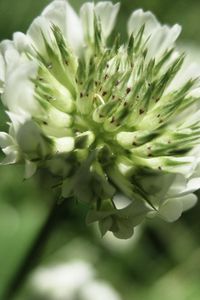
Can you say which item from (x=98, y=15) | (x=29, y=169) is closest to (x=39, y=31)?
(x=98, y=15)

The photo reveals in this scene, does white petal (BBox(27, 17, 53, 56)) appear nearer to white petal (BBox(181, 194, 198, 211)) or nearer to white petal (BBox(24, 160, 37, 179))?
white petal (BBox(24, 160, 37, 179))

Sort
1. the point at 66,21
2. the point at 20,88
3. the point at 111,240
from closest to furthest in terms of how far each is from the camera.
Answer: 1. the point at 20,88
2. the point at 66,21
3. the point at 111,240

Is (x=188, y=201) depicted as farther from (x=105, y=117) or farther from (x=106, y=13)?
(x=106, y=13)

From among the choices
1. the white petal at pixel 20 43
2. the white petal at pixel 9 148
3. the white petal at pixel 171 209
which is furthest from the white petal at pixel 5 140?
the white petal at pixel 171 209

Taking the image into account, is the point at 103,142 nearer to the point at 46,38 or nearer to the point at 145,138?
the point at 145,138

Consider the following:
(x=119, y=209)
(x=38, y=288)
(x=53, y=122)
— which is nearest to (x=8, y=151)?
(x=53, y=122)
